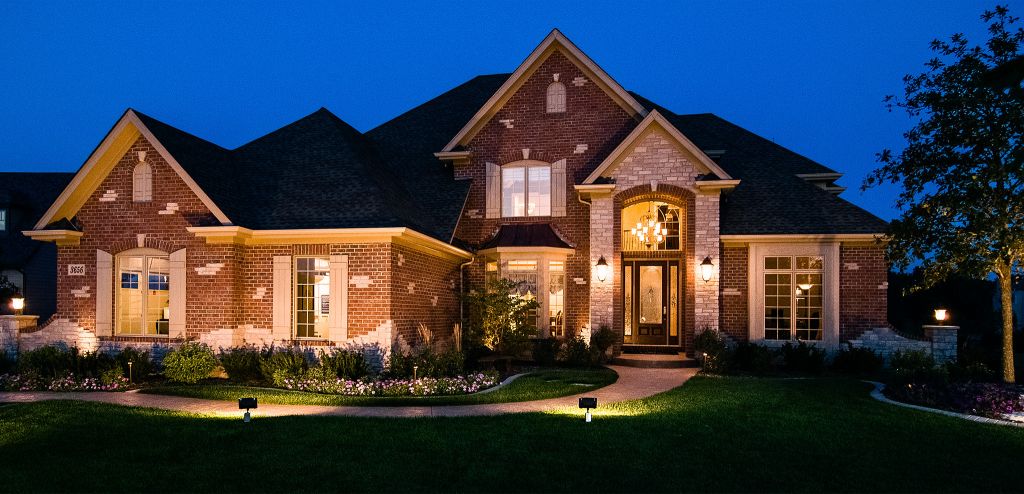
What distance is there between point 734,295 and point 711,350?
7.82 ft

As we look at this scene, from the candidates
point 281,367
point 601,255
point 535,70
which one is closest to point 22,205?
point 281,367

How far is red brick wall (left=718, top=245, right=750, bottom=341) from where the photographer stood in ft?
58.1

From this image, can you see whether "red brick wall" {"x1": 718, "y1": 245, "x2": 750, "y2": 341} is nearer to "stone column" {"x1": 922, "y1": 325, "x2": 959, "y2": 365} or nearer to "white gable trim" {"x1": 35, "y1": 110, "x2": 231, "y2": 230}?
"stone column" {"x1": 922, "y1": 325, "x2": 959, "y2": 365}

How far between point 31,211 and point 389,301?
19.9 metres

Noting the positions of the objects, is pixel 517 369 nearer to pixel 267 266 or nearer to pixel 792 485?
pixel 267 266

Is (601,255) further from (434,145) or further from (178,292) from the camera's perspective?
(178,292)

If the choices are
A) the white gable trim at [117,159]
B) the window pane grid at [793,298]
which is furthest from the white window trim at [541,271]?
the white gable trim at [117,159]

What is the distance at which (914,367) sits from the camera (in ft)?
50.3

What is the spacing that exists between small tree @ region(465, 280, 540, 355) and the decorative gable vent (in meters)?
7.64

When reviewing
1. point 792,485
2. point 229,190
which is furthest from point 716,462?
point 229,190

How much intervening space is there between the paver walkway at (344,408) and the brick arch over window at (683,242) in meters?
4.21

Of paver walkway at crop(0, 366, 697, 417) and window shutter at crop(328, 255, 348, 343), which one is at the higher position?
window shutter at crop(328, 255, 348, 343)

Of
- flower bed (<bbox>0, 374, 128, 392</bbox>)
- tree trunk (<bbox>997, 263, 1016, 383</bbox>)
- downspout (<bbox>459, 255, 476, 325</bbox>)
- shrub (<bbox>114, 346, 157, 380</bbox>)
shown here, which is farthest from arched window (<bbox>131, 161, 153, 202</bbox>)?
tree trunk (<bbox>997, 263, 1016, 383</bbox>)

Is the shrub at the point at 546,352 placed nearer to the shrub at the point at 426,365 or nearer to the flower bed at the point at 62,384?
the shrub at the point at 426,365
